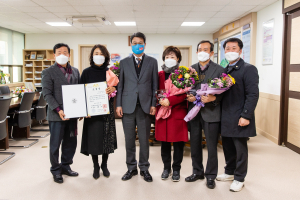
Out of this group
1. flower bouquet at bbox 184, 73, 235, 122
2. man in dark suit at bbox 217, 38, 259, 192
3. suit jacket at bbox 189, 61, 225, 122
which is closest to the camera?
flower bouquet at bbox 184, 73, 235, 122

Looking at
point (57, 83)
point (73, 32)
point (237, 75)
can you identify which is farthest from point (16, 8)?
point (237, 75)

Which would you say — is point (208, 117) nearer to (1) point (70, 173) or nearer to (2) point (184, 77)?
(2) point (184, 77)

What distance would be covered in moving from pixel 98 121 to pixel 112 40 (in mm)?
7023

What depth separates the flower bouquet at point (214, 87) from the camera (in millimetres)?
2218

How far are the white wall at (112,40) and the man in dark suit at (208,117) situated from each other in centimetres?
669

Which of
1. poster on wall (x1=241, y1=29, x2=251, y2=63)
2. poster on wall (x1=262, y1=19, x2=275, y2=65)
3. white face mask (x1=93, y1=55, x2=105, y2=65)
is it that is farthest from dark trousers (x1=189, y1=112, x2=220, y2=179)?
poster on wall (x1=241, y1=29, x2=251, y2=63)

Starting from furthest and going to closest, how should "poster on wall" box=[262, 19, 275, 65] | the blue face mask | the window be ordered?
the window → "poster on wall" box=[262, 19, 275, 65] → the blue face mask

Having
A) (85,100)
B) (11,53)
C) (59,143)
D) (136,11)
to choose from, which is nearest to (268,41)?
(136,11)

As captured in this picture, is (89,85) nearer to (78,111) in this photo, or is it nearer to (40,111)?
(78,111)

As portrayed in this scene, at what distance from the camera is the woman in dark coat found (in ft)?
8.55

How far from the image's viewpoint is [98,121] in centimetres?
266

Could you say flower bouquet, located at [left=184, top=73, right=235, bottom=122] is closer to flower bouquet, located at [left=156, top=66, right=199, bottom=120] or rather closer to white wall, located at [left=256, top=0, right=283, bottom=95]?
flower bouquet, located at [left=156, top=66, right=199, bottom=120]

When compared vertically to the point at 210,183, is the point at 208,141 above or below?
above

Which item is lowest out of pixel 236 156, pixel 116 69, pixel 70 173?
pixel 70 173
